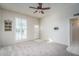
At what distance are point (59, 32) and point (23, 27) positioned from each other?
2995mm

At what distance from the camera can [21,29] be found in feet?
24.6

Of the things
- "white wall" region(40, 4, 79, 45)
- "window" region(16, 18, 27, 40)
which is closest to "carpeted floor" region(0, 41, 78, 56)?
"white wall" region(40, 4, 79, 45)

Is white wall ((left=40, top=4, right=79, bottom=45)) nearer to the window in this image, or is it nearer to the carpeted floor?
the carpeted floor

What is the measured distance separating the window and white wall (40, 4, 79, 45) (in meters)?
1.84

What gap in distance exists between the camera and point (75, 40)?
5609 mm

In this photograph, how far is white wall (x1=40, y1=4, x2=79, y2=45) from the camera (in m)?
5.91

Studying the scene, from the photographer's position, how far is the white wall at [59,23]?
5.91 metres

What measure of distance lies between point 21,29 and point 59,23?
10.2 feet

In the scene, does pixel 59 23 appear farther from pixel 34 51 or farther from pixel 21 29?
pixel 34 51

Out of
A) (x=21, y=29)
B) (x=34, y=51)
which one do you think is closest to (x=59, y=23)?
(x=21, y=29)

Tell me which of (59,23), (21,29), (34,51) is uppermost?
(59,23)

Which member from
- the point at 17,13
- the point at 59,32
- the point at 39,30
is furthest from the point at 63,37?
the point at 17,13

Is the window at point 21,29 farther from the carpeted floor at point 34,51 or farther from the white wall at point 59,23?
the carpeted floor at point 34,51

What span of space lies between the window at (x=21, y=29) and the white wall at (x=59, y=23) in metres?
1.84
